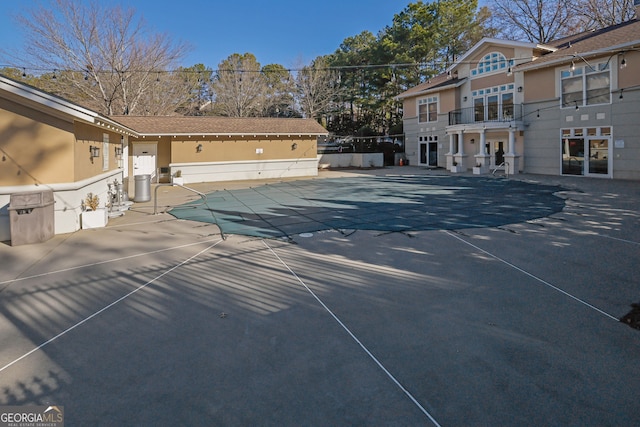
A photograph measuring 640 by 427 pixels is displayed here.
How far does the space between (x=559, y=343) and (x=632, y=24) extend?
22647 mm

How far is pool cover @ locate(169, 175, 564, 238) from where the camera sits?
9.02 meters

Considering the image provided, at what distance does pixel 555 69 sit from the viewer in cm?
2011

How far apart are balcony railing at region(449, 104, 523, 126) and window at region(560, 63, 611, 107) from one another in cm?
267

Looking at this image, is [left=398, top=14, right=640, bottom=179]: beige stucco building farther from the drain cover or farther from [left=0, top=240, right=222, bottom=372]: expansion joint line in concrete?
[left=0, top=240, right=222, bottom=372]: expansion joint line in concrete

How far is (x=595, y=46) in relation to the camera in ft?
59.6

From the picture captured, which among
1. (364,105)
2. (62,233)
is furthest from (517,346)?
(364,105)

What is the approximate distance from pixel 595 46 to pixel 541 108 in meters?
3.66

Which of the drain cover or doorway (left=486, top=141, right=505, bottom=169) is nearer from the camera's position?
the drain cover

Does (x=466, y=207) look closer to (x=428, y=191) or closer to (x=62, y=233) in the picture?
(x=428, y=191)

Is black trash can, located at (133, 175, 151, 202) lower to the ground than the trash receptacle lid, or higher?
higher

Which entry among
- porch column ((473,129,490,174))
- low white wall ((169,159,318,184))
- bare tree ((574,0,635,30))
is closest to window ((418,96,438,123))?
porch column ((473,129,490,174))

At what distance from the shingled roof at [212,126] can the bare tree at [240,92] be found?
45.9ft
